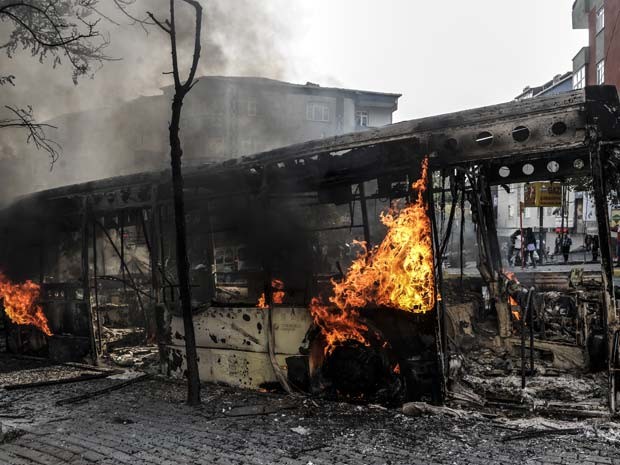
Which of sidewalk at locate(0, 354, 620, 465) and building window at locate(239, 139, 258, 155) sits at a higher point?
building window at locate(239, 139, 258, 155)

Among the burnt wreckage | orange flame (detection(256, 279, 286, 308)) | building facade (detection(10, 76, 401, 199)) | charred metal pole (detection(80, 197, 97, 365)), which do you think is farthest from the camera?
building facade (detection(10, 76, 401, 199))

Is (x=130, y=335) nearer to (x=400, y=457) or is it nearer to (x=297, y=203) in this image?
(x=297, y=203)

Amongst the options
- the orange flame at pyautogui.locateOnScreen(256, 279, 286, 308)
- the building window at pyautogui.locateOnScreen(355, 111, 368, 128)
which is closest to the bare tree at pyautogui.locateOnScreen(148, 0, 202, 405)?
the orange flame at pyautogui.locateOnScreen(256, 279, 286, 308)

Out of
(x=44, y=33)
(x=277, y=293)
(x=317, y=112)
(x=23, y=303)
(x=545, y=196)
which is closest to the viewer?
(x=277, y=293)

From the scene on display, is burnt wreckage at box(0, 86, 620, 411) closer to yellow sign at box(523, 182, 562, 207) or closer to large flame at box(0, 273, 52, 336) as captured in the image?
large flame at box(0, 273, 52, 336)

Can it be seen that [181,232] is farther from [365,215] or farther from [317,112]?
[317,112]

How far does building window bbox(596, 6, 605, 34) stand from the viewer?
81.1ft

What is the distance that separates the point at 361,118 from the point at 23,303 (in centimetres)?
3356

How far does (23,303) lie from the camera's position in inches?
448

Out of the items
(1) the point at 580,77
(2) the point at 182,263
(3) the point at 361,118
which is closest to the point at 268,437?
(2) the point at 182,263

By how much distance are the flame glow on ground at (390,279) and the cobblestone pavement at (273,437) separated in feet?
3.87

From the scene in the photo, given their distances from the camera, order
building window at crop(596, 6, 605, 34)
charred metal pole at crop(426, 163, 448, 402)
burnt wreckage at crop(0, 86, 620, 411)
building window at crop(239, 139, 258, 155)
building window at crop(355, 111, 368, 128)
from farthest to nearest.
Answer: building window at crop(355, 111, 368, 128), building window at crop(239, 139, 258, 155), building window at crop(596, 6, 605, 34), charred metal pole at crop(426, 163, 448, 402), burnt wreckage at crop(0, 86, 620, 411)

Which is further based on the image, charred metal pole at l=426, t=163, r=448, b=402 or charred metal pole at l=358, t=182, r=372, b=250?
charred metal pole at l=358, t=182, r=372, b=250

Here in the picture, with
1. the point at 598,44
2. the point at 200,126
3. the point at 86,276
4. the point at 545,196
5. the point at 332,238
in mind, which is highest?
the point at 598,44
